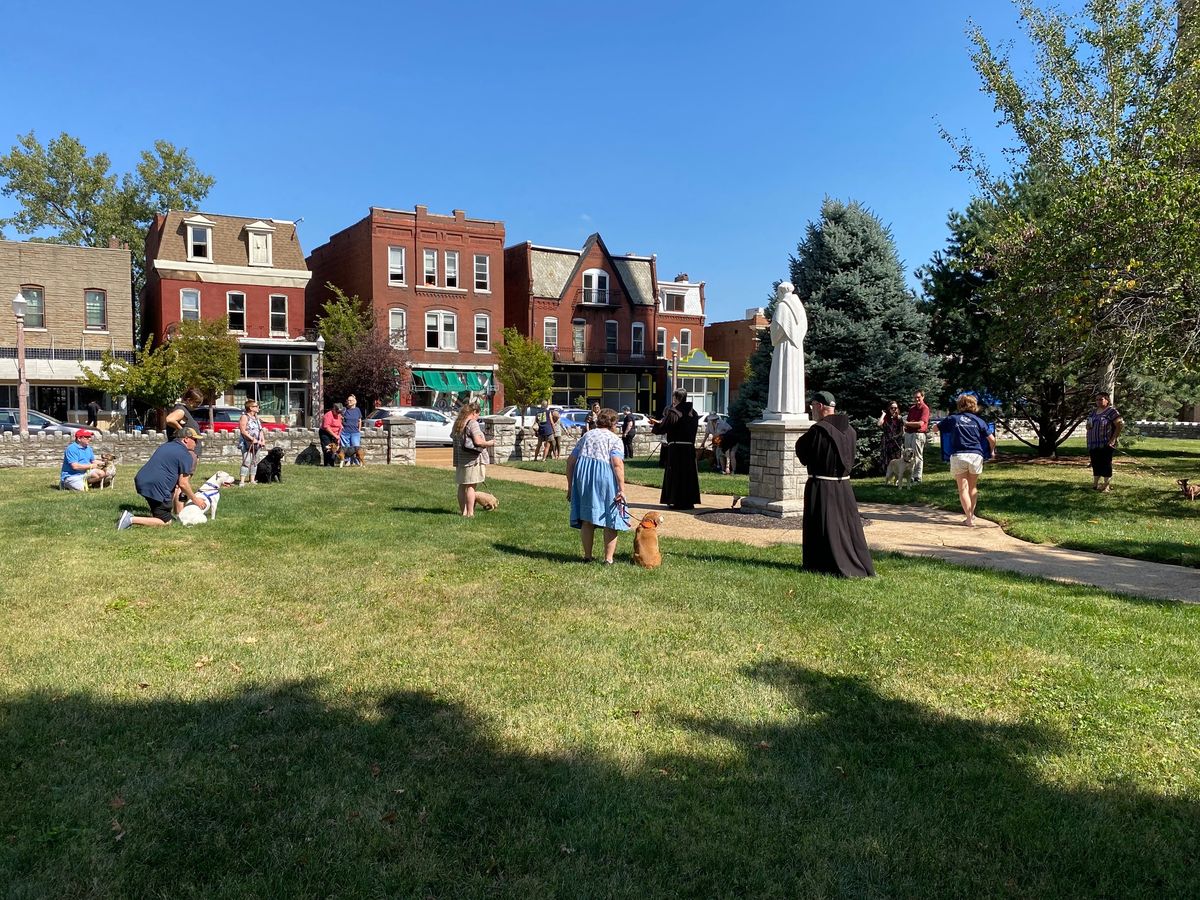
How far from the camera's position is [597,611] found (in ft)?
22.2

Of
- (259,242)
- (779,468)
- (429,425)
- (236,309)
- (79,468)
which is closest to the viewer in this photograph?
(779,468)

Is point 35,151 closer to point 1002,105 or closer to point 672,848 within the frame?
point 1002,105

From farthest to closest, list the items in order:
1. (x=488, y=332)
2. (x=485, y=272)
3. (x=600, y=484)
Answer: (x=488, y=332) < (x=485, y=272) < (x=600, y=484)

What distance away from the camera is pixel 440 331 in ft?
144

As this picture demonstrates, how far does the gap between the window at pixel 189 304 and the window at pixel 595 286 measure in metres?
20.1

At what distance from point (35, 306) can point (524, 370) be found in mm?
20934

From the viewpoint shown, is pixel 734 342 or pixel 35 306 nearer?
pixel 35 306

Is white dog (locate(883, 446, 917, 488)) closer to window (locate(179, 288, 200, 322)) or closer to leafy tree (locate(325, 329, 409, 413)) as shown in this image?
leafy tree (locate(325, 329, 409, 413))

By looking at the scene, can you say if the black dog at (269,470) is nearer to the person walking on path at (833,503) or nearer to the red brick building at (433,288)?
the person walking on path at (833,503)

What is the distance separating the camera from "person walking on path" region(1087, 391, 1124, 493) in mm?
15023

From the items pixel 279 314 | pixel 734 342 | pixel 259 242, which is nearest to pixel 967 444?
pixel 279 314

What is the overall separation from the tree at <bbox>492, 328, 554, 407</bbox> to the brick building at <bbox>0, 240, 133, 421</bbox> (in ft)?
54.6

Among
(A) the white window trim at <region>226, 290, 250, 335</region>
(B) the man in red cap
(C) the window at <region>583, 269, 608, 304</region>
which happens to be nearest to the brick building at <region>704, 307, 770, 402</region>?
(C) the window at <region>583, 269, 608, 304</region>

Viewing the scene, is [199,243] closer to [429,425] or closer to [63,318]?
[63,318]
